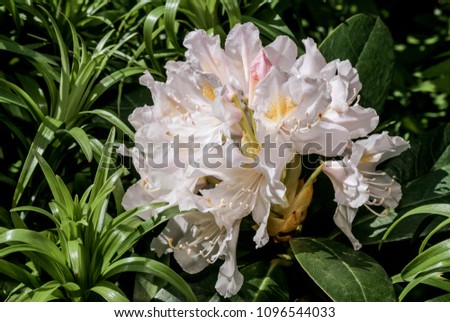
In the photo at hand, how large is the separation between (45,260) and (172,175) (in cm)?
25

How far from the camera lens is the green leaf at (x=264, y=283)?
122 cm

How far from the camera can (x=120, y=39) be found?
1.71m

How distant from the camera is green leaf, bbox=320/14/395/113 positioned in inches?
57.6

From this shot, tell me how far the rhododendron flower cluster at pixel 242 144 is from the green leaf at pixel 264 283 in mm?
44

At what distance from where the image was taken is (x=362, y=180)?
119 cm

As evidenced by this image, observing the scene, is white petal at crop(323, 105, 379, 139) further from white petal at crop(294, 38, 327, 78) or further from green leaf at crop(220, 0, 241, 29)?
green leaf at crop(220, 0, 241, 29)

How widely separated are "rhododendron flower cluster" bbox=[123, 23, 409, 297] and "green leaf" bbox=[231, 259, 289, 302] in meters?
0.04

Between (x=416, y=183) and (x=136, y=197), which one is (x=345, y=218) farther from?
(x=136, y=197)

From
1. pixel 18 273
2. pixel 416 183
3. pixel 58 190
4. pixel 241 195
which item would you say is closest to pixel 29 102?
pixel 58 190

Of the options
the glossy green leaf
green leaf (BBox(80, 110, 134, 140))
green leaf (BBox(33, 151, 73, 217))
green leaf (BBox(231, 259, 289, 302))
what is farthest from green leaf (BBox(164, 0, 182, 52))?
the glossy green leaf

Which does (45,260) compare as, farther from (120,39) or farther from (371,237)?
(120,39)

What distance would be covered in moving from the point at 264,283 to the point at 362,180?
0.25 m

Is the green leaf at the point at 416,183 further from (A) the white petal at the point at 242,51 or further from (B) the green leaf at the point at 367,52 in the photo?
(A) the white petal at the point at 242,51

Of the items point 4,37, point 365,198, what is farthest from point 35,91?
point 365,198
